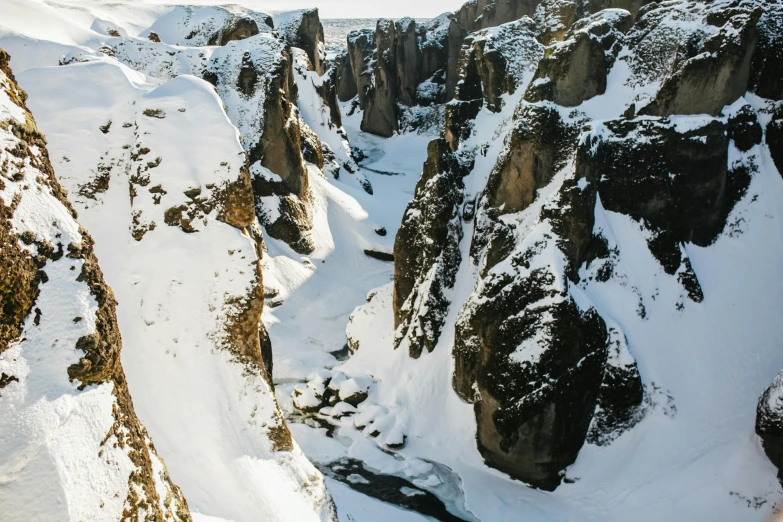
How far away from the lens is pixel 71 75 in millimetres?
18656

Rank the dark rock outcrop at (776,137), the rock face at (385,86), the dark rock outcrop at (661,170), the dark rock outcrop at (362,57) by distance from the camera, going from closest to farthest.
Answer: the dark rock outcrop at (661,170) < the dark rock outcrop at (776,137) < the rock face at (385,86) < the dark rock outcrop at (362,57)

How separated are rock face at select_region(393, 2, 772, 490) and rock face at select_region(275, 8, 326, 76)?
44863mm

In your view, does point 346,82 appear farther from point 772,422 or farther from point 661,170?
point 772,422

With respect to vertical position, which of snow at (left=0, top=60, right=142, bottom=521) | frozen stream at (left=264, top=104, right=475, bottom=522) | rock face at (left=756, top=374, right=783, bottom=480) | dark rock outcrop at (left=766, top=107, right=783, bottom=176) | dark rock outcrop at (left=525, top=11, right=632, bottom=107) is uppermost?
dark rock outcrop at (left=525, top=11, right=632, bottom=107)

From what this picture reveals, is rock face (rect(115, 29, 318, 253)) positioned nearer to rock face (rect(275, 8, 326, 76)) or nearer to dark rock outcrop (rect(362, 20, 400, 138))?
rock face (rect(275, 8, 326, 76))

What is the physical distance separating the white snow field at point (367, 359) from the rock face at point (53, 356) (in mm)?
307

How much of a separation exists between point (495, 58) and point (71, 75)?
2126cm

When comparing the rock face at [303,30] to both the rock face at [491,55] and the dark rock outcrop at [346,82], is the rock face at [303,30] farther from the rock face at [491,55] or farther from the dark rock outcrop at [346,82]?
the dark rock outcrop at [346,82]

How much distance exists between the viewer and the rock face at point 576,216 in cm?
2131

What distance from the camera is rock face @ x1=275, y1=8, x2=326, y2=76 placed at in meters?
66.8

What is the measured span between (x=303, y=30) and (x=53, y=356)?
65.3 metres

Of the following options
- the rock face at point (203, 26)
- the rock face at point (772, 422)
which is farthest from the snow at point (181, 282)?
the rock face at point (203, 26)

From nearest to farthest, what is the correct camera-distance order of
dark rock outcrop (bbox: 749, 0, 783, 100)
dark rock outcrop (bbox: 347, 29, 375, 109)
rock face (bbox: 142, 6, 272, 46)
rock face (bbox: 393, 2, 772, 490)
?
rock face (bbox: 393, 2, 772, 490) < dark rock outcrop (bbox: 749, 0, 783, 100) < rock face (bbox: 142, 6, 272, 46) < dark rock outcrop (bbox: 347, 29, 375, 109)

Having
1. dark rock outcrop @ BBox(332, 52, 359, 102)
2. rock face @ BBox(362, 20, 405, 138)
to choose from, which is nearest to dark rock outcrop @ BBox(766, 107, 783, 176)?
rock face @ BBox(362, 20, 405, 138)
